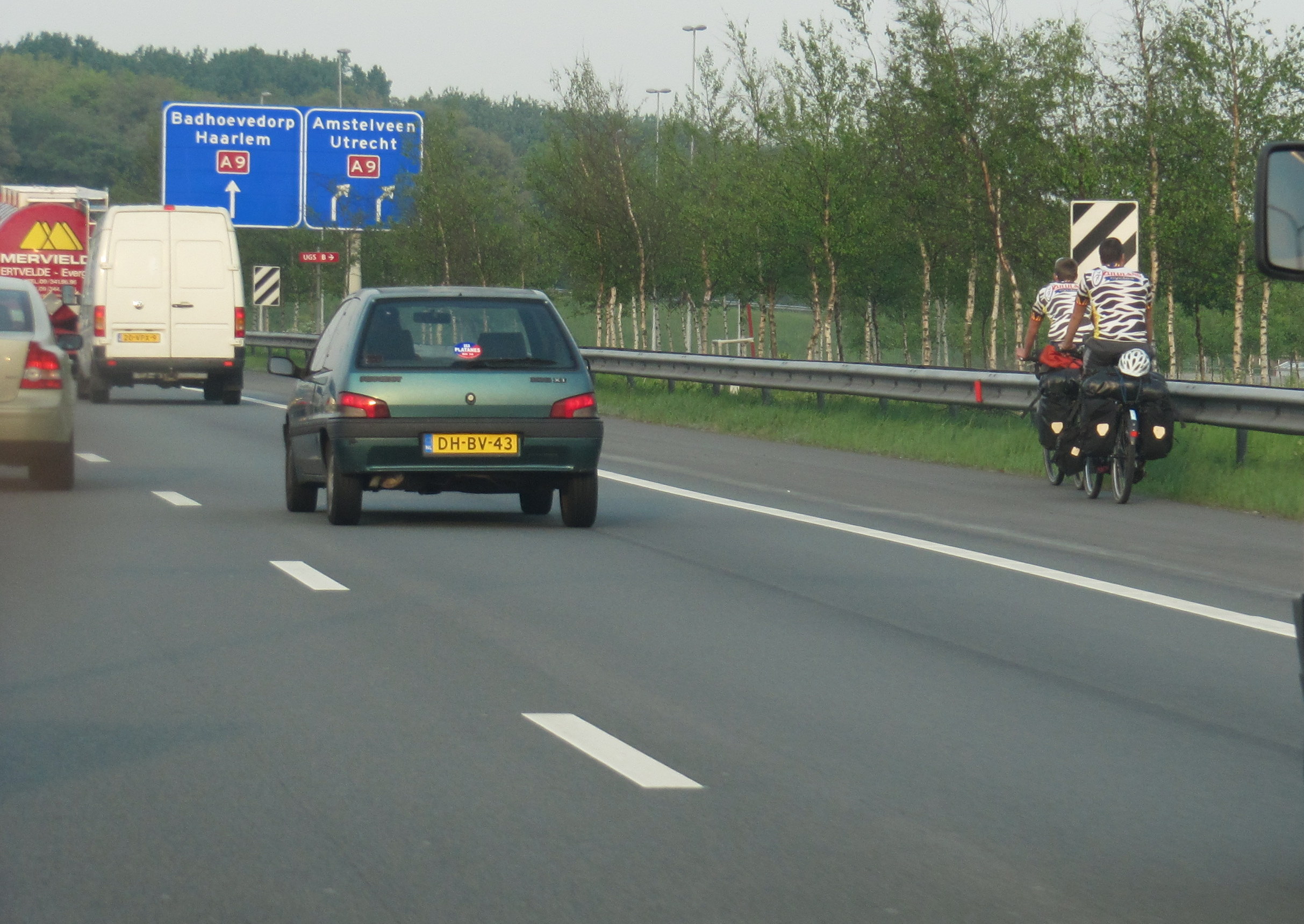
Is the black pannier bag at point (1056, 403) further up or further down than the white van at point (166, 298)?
further down

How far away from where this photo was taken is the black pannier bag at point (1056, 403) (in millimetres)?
15992

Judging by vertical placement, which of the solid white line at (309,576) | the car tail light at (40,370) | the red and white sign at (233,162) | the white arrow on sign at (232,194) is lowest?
the solid white line at (309,576)

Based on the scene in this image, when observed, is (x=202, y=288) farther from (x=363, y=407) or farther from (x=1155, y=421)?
(x=1155, y=421)

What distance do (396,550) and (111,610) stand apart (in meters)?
2.74

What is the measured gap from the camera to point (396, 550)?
38.9ft

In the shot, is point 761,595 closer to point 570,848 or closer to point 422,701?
point 422,701

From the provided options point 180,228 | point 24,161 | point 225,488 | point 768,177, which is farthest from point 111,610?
point 24,161

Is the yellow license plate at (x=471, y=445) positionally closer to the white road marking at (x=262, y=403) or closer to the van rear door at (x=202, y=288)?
the white road marking at (x=262, y=403)

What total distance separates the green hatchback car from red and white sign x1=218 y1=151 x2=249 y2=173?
31572 mm

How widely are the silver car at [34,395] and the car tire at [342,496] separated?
3.40m

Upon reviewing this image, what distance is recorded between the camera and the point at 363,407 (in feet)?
41.7

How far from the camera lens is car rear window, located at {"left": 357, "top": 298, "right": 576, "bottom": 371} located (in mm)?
12938

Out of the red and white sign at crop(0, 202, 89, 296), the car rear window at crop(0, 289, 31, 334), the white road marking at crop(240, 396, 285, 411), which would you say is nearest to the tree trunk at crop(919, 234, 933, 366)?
the red and white sign at crop(0, 202, 89, 296)

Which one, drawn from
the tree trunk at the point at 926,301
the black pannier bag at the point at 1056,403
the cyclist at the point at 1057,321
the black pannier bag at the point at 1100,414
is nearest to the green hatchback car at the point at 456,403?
the black pannier bag at the point at 1100,414
